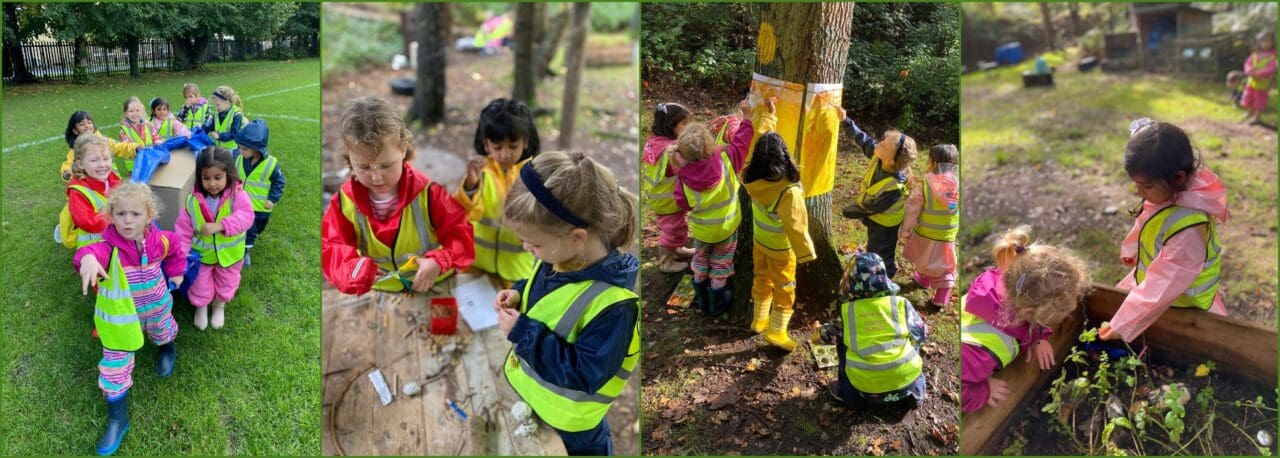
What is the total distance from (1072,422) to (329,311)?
189 inches

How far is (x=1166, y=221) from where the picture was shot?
3.37m

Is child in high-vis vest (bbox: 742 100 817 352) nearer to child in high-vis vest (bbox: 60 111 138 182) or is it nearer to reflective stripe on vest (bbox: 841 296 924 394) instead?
reflective stripe on vest (bbox: 841 296 924 394)

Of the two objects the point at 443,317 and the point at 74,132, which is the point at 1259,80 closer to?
the point at 443,317

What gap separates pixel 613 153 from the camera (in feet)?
36.3

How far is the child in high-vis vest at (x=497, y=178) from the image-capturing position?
15.4 ft

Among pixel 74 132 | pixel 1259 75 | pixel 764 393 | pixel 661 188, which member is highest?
pixel 1259 75

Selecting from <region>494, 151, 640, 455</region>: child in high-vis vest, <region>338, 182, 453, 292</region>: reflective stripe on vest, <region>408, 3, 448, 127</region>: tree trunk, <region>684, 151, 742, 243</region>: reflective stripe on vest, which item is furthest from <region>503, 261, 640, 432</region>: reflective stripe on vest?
<region>408, 3, 448, 127</region>: tree trunk

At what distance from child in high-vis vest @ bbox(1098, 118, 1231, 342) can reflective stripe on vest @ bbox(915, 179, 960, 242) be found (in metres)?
1.07

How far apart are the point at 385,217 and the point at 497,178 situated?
40.2 inches

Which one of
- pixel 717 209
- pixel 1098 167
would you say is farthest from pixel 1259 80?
pixel 717 209

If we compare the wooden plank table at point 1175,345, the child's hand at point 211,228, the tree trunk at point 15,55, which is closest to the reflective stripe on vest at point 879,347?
the wooden plank table at point 1175,345

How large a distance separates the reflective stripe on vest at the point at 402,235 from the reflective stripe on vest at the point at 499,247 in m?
0.77

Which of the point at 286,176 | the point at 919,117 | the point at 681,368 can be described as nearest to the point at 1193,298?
the point at 919,117

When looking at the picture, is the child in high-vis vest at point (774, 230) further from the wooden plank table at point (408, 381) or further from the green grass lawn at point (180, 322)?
the green grass lawn at point (180, 322)
